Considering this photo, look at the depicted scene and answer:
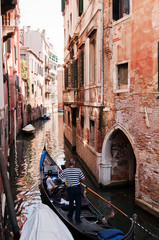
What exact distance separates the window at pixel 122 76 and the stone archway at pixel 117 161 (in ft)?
5.05

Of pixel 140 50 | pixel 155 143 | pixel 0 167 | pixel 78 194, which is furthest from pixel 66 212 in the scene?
pixel 140 50

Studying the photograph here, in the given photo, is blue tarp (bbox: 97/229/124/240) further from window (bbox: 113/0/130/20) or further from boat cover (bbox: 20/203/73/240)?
window (bbox: 113/0/130/20)

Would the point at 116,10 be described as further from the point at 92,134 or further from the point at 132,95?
the point at 92,134

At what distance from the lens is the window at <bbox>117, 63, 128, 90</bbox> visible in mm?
7184

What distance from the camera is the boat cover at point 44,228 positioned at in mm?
3709

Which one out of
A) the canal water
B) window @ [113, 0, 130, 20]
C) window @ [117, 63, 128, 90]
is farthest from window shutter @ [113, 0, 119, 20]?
the canal water

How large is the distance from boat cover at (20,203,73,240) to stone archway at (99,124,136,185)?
158 inches

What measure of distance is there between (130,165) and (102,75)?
3.24 meters

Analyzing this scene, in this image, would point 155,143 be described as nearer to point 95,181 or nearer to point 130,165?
point 130,165

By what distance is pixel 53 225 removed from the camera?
13.2 ft

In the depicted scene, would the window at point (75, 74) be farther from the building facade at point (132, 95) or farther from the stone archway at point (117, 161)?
the stone archway at point (117, 161)

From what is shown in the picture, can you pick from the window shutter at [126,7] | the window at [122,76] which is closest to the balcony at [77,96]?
the window at [122,76]

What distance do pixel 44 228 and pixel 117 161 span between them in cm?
490

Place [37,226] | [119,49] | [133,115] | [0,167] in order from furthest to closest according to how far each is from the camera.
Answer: [119,49] < [133,115] < [0,167] < [37,226]
